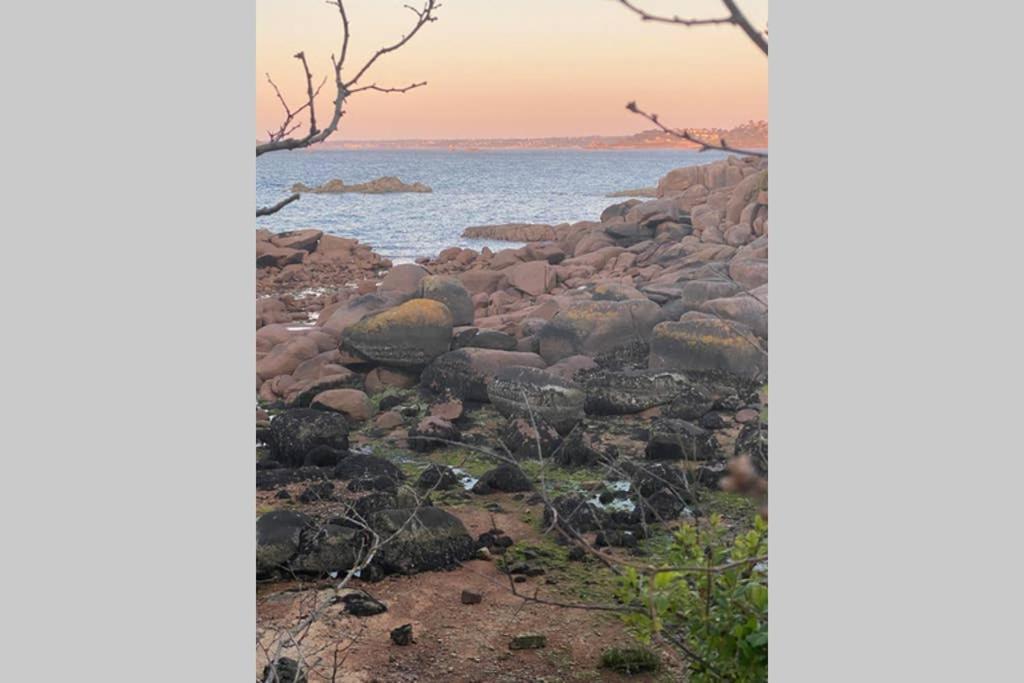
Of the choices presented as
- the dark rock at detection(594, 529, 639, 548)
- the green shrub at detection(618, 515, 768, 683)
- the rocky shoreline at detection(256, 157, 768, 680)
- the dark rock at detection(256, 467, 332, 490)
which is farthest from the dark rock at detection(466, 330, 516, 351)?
the green shrub at detection(618, 515, 768, 683)

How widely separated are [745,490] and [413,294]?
1.75 m

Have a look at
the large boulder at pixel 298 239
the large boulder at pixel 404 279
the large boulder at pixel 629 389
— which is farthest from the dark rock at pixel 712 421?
the large boulder at pixel 298 239

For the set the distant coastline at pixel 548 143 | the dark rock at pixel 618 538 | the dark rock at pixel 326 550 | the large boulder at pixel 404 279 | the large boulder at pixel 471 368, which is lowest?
the dark rock at pixel 326 550

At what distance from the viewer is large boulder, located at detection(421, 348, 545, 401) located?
198 inches

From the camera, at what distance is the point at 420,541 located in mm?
4684

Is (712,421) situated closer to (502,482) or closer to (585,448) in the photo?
(585,448)

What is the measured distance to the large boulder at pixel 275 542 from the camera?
182 inches

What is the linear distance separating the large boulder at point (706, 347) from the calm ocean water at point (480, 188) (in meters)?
0.62

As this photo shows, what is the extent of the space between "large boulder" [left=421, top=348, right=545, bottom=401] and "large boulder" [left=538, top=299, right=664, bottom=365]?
0.12m

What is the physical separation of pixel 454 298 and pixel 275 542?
1.35 m

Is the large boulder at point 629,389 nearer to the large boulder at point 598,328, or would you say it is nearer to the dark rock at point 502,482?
the large boulder at point 598,328

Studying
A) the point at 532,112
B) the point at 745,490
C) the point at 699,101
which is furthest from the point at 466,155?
the point at 745,490

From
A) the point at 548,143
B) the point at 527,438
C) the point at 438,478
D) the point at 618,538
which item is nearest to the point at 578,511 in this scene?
the point at 618,538

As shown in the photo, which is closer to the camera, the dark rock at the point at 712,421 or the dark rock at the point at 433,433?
the dark rock at the point at 712,421
